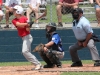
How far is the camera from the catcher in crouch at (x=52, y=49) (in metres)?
11.8

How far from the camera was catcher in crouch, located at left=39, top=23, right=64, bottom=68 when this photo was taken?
11760 millimetres

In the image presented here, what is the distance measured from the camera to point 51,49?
39.4 feet

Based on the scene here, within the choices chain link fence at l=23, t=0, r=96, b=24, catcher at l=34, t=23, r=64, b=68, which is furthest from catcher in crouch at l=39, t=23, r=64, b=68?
chain link fence at l=23, t=0, r=96, b=24

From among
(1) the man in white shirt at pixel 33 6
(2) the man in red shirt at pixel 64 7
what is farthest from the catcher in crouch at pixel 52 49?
(1) the man in white shirt at pixel 33 6

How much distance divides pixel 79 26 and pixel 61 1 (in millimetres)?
3494

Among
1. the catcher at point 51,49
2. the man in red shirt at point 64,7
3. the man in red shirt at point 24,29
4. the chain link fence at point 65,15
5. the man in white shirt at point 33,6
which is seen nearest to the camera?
the man in red shirt at point 24,29

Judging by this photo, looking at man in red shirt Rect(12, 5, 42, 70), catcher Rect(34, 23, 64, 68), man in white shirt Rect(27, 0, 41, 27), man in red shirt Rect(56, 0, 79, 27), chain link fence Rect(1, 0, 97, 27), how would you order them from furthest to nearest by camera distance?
chain link fence Rect(1, 0, 97, 27), man in white shirt Rect(27, 0, 41, 27), man in red shirt Rect(56, 0, 79, 27), catcher Rect(34, 23, 64, 68), man in red shirt Rect(12, 5, 42, 70)

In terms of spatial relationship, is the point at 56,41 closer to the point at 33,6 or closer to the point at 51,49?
the point at 51,49

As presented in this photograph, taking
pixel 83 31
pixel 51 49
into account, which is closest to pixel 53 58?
pixel 51 49

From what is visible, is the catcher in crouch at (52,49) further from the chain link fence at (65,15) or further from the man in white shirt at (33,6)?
the chain link fence at (65,15)

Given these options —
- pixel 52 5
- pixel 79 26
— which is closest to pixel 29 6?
pixel 52 5

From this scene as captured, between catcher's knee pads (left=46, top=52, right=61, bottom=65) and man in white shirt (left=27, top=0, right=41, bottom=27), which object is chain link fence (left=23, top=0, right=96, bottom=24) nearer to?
man in white shirt (left=27, top=0, right=41, bottom=27)

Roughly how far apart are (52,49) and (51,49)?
0.20ft

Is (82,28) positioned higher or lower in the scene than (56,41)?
higher
